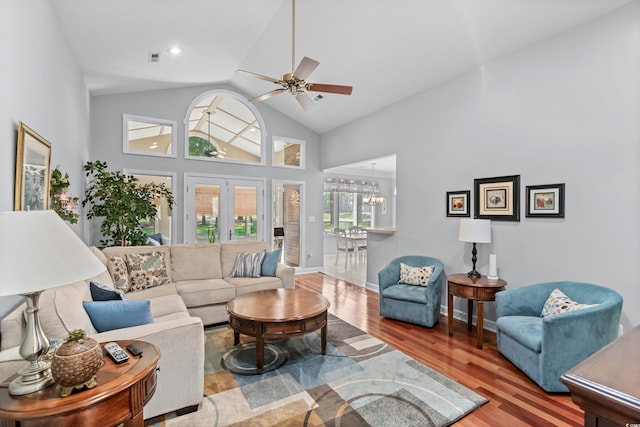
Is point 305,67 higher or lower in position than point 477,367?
higher

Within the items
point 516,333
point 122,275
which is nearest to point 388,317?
point 516,333

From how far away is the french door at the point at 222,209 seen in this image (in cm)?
583

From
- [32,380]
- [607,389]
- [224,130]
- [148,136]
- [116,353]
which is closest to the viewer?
[607,389]

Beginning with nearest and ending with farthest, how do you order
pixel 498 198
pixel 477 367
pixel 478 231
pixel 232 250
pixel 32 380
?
pixel 32 380
pixel 477 367
pixel 478 231
pixel 498 198
pixel 232 250

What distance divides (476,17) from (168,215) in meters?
5.40

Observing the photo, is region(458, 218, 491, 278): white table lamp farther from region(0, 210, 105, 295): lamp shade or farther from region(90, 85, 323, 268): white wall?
region(90, 85, 323, 268): white wall

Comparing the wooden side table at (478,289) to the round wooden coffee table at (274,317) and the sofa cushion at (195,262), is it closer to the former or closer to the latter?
the round wooden coffee table at (274,317)

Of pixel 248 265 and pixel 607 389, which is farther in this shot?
pixel 248 265

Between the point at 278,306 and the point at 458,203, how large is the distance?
A: 2.68m

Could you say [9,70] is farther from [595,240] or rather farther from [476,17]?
[595,240]

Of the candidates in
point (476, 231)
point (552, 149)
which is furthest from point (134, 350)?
point (552, 149)

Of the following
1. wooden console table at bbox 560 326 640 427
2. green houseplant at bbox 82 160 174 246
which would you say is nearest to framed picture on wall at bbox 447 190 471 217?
wooden console table at bbox 560 326 640 427

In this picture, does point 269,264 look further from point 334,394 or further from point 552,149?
point 552,149

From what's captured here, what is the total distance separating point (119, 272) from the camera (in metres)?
3.53
